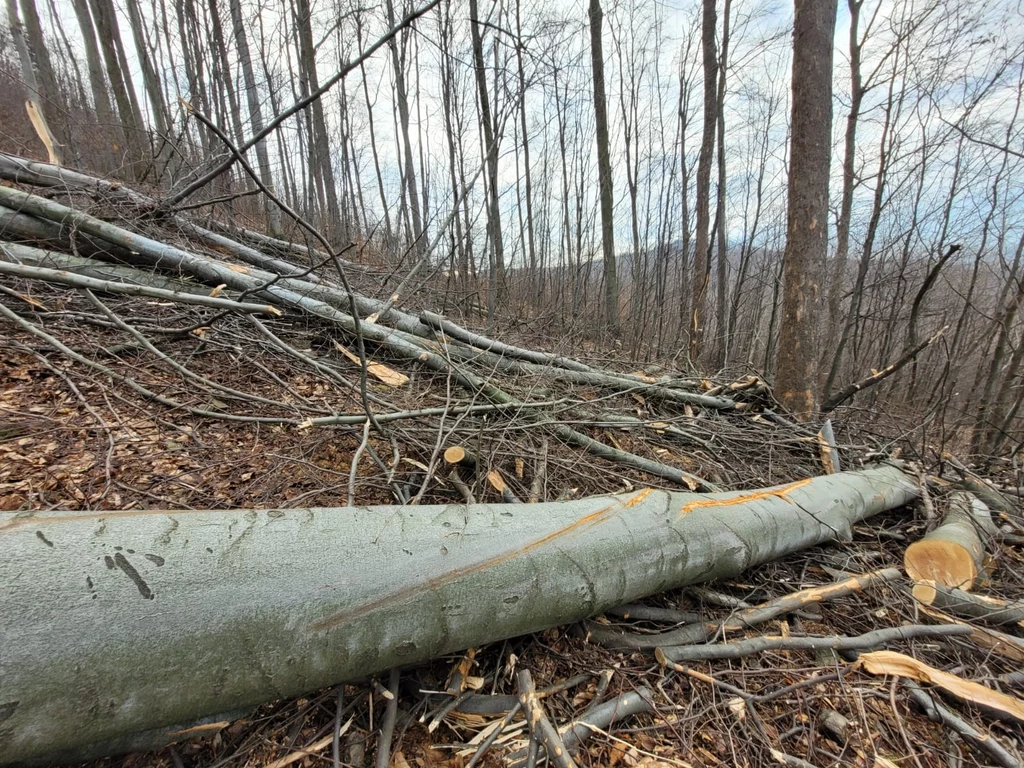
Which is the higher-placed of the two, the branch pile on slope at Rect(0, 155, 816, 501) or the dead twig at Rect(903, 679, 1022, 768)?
the branch pile on slope at Rect(0, 155, 816, 501)

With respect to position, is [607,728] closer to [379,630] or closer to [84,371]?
[379,630]

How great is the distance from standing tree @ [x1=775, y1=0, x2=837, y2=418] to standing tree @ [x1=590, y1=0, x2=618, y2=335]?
5081mm

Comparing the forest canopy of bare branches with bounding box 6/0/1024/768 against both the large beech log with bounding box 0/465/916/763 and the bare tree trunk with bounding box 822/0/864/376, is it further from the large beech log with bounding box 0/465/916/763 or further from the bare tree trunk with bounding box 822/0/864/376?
the bare tree trunk with bounding box 822/0/864/376

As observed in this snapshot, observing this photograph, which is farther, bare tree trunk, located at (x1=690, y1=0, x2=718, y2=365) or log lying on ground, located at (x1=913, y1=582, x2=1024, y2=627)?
bare tree trunk, located at (x1=690, y1=0, x2=718, y2=365)

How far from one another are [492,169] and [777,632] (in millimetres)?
5258

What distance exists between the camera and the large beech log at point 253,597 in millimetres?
930

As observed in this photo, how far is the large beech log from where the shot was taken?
3.05ft

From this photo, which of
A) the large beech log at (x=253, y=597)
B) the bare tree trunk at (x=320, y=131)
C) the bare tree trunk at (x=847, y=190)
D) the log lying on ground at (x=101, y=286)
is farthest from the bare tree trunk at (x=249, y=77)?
the bare tree trunk at (x=847, y=190)

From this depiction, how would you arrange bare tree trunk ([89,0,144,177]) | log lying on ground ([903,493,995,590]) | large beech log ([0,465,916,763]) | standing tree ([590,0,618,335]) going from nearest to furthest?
large beech log ([0,465,916,763])
log lying on ground ([903,493,995,590])
bare tree trunk ([89,0,144,177])
standing tree ([590,0,618,335])

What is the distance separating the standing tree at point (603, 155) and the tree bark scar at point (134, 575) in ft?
29.2

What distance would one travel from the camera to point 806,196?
3957mm

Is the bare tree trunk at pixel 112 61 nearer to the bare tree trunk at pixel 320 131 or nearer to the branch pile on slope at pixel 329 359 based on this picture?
the bare tree trunk at pixel 320 131

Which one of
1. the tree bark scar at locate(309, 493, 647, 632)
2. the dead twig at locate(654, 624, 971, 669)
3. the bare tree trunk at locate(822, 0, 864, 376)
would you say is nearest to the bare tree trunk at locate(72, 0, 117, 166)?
the tree bark scar at locate(309, 493, 647, 632)

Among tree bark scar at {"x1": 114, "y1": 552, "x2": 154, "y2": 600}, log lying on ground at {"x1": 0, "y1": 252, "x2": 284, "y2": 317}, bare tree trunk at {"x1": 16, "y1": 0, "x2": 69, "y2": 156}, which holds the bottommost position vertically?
tree bark scar at {"x1": 114, "y1": 552, "x2": 154, "y2": 600}
